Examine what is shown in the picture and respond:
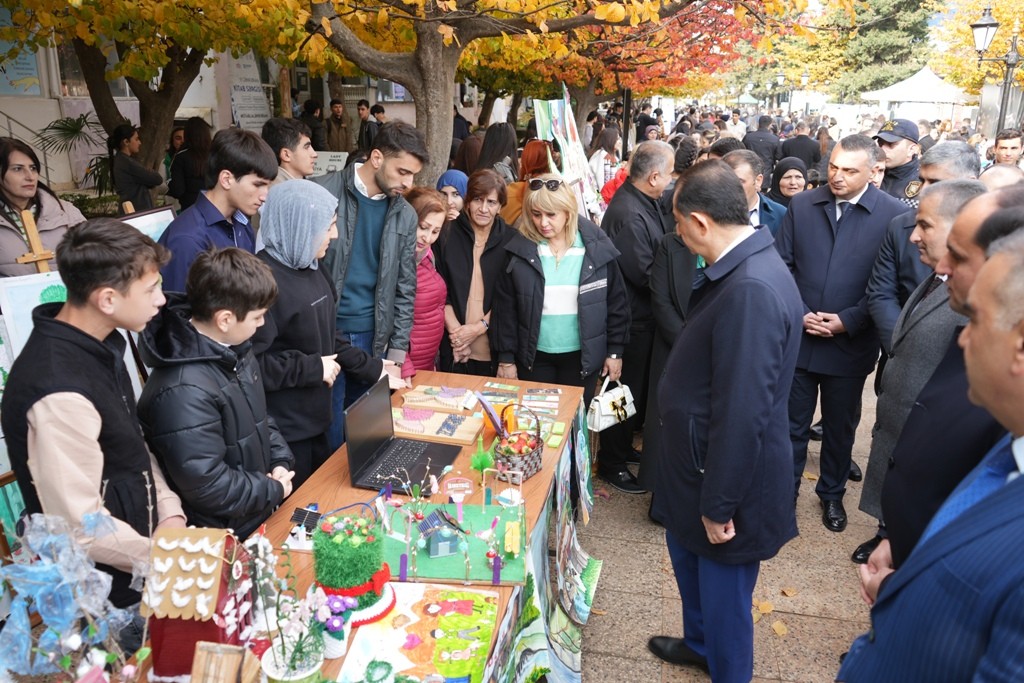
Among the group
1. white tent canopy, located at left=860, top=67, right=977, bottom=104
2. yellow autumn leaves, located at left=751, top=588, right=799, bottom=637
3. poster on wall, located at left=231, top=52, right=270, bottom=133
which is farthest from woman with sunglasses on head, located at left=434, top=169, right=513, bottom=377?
white tent canopy, located at left=860, top=67, right=977, bottom=104

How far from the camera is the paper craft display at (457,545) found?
2.08 m

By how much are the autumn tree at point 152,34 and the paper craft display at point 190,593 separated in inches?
134

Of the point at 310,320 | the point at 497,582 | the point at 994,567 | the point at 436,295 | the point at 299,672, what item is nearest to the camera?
the point at 994,567

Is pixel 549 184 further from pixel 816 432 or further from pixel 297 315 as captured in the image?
pixel 816 432

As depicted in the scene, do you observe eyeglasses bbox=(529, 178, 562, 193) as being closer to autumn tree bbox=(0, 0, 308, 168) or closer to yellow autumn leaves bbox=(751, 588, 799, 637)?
autumn tree bbox=(0, 0, 308, 168)

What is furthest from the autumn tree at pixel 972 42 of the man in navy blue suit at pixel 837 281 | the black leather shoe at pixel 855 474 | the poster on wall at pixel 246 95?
the man in navy blue suit at pixel 837 281

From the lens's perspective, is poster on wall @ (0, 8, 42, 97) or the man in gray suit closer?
the man in gray suit

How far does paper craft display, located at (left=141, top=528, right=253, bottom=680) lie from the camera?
4.87ft

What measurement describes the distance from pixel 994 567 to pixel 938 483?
882mm

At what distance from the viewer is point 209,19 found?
625 centimetres

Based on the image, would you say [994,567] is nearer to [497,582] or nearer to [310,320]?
[497,582]

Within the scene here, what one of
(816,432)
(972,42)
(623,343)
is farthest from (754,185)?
(972,42)

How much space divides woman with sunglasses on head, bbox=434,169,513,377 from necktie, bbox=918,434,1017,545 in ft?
9.25

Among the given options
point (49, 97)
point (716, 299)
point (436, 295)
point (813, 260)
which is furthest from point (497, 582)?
point (49, 97)
